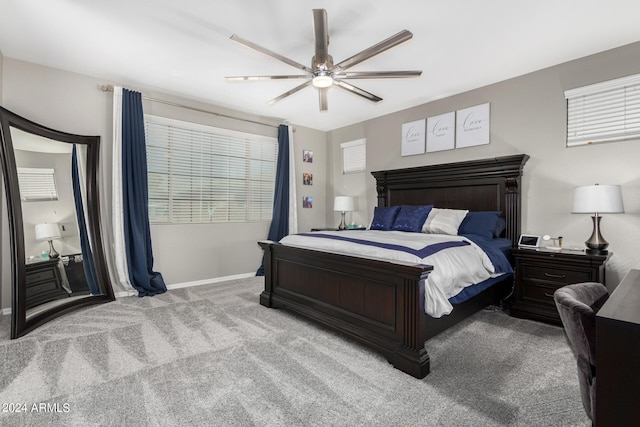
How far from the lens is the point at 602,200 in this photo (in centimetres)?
271

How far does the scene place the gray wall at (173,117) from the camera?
3342 mm

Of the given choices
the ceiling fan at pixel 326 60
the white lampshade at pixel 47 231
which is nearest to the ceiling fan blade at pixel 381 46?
the ceiling fan at pixel 326 60

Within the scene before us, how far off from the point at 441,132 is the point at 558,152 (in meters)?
1.43

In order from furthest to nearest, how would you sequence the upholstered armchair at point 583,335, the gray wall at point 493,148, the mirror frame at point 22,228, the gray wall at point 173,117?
the gray wall at point 173,117 → the gray wall at point 493,148 → the mirror frame at point 22,228 → the upholstered armchair at point 583,335

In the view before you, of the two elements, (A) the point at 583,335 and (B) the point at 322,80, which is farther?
(B) the point at 322,80

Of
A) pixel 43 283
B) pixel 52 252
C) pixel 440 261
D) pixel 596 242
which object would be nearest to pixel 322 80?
pixel 440 261

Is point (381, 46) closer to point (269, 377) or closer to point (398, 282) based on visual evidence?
point (398, 282)

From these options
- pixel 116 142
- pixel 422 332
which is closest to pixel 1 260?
pixel 116 142

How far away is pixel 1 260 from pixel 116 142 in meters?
1.71

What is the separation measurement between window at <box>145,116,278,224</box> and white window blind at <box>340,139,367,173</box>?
1.33 metres

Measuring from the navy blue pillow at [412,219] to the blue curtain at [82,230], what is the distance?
12.1 feet

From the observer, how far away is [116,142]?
12.5 ft

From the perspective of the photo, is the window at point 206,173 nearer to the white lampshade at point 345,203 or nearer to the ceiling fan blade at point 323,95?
the white lampshade at point 345,203

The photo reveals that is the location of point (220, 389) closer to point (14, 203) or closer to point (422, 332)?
point (422, 332)
